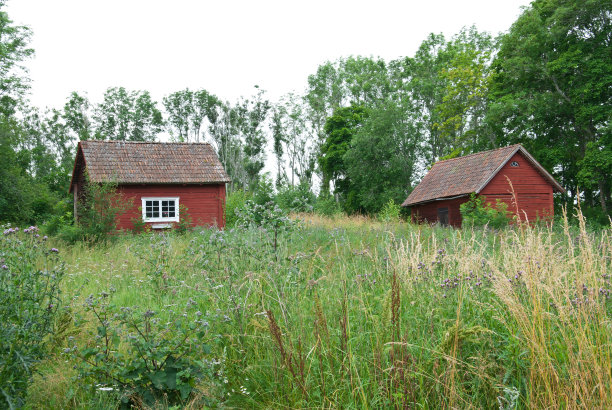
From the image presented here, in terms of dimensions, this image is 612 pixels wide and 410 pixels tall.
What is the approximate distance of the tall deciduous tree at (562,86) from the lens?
2223 cm

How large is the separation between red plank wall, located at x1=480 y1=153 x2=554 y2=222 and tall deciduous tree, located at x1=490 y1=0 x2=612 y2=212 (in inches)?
70.1

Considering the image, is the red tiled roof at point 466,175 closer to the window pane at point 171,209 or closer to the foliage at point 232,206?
the foliage at point 232,206

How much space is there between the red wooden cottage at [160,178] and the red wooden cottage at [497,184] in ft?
36.8

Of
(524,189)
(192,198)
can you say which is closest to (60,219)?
(192,198)

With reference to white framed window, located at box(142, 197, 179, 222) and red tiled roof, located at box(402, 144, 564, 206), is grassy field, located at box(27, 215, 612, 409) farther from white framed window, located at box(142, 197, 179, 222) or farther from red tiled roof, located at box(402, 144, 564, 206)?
red tiled roof, located at box(402, 144, 564, 206)

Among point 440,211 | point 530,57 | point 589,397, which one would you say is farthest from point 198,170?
point 589,397

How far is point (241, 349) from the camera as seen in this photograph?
372cm

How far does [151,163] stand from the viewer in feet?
69.7

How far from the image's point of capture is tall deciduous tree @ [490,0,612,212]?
22234 mm

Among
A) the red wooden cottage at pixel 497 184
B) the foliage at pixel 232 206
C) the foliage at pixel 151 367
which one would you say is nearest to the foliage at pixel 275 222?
the foliage at pixel 151 367

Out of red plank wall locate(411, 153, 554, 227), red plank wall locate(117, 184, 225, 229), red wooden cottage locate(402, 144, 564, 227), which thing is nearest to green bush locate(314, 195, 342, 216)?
red wooden cottage locate(402, 144, 564, 227)

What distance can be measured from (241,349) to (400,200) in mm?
29581

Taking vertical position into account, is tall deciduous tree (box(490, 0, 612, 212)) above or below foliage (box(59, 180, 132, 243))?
above

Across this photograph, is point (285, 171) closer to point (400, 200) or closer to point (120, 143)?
point (400, 200)
